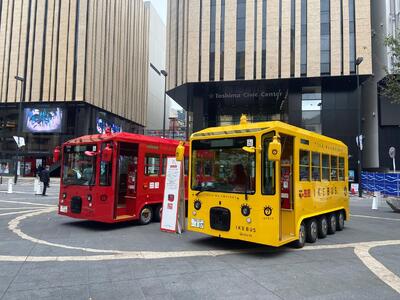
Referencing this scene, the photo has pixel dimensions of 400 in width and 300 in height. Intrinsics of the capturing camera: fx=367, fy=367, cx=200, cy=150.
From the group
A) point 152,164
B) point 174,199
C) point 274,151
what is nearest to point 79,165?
point 152,164

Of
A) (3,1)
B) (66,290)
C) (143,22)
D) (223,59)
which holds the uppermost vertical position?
(143,22)

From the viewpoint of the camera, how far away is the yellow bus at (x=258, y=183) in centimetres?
733

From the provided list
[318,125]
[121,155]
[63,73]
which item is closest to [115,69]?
[63,73]

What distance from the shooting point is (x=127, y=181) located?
11.2m

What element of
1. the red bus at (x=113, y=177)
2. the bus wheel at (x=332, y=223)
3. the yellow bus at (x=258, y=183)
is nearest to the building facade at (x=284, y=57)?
the bus wheel at (x=332, y=223)

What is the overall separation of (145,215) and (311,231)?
5170 millimetres

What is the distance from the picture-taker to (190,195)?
339 inches

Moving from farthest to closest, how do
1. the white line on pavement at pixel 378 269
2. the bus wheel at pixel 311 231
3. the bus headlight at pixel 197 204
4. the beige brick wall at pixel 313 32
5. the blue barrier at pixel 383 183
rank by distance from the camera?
the beige brick wall at pixel 313 32
the blue barrier at pixel 383 183
the bus wheel at pixel 311 231
the bus headlight at pixel 197 204
the white line on pavement at pixel 378 269

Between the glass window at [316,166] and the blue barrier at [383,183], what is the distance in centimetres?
1860

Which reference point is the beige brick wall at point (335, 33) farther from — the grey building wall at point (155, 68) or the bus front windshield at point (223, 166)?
the grey building wall at point (155, 68)

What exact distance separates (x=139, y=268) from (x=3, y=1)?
5315cm

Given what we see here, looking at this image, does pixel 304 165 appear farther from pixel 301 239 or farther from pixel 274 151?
pixel 274 151

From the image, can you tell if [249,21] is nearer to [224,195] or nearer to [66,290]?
[224,195]

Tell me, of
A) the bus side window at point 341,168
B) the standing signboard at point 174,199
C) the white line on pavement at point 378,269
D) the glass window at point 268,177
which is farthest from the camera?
the bus side window at point 341,168
